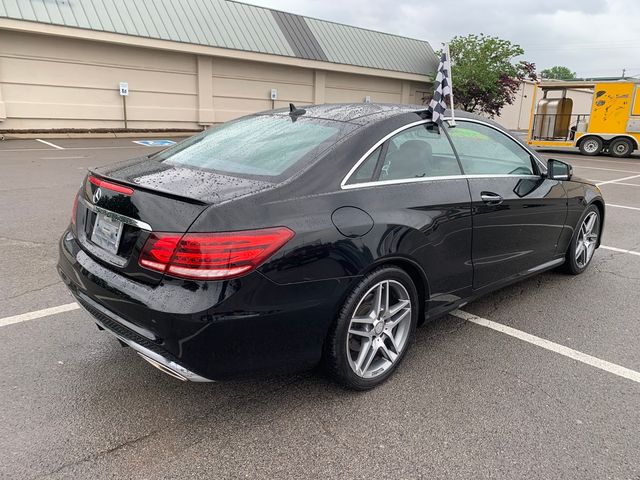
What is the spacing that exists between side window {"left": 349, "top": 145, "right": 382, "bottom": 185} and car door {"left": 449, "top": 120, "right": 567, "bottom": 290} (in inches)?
33.2

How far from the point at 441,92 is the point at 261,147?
1.32 metres

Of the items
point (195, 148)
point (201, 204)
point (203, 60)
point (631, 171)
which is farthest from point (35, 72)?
point (631, 171)

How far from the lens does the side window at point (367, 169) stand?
2719 millimetres

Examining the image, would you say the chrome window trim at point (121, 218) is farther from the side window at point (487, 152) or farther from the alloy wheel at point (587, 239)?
the alloy wheel at point (587, 239)

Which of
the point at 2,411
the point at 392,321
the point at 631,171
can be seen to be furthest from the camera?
the point at 631,171

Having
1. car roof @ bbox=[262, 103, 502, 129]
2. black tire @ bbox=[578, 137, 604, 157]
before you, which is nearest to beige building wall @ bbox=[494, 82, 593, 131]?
black tire @ bbox=[578, 137, 604, 157]

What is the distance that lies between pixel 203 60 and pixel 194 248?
19.7m

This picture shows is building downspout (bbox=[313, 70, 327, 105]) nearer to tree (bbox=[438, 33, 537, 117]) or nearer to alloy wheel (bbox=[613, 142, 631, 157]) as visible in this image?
tree (bbox=[438, 33, 537, 117])

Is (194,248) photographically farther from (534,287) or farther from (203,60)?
(203,60)

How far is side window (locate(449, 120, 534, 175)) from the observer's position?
348 centimetres

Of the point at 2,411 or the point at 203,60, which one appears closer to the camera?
the point at 2,411

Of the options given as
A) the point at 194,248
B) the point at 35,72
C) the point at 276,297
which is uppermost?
the point at 35,72

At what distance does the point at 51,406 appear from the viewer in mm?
2580

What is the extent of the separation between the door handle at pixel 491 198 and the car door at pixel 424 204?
0.17m
